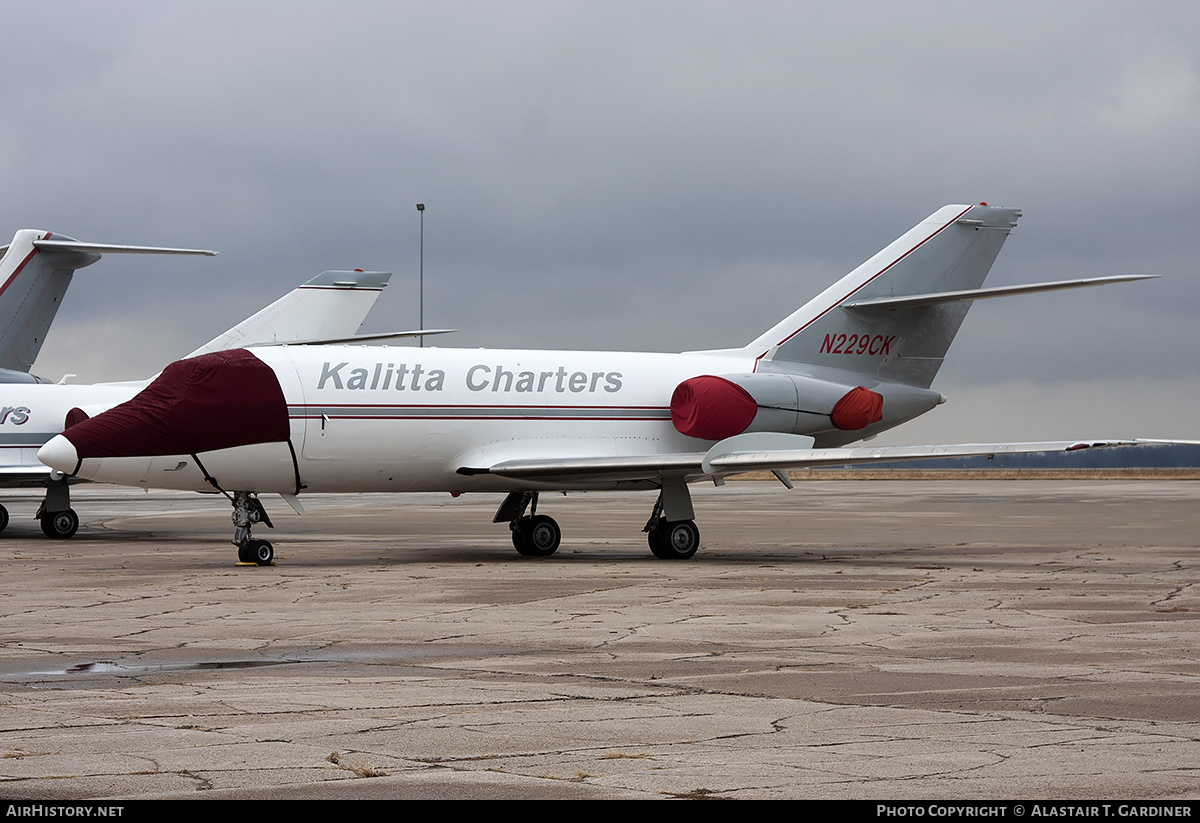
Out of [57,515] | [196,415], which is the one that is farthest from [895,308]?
[57,515]

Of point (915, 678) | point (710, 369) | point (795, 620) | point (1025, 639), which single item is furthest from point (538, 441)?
point (915, 678)

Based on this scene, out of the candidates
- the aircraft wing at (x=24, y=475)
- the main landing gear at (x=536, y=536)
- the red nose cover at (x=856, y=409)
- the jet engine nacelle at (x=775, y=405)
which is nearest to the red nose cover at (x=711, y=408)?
the jet engine nacelle at (x=775, y=405)

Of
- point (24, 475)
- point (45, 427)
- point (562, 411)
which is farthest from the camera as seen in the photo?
point (45, 427)

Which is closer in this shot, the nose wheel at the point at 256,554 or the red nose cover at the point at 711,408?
the nose wheel at the point at 256,554

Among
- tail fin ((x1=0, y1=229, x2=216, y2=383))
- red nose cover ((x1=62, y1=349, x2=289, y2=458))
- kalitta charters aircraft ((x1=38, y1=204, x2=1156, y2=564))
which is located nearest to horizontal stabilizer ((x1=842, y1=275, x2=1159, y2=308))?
kalitta charters aircraft ((x1=38, y1=204, x2=1156, y2=564))

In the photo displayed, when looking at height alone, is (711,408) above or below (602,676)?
above

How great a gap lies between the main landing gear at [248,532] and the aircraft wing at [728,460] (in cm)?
294

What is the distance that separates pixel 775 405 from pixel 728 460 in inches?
95.1

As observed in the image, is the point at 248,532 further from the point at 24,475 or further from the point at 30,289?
the point at 30,289

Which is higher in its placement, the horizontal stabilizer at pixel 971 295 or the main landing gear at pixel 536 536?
the horizontal stabilizer at pixel 971 295

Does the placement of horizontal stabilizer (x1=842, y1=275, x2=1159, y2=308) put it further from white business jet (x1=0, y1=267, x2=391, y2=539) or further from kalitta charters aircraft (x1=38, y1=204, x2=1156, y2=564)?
white business jet (x1=0, y1=267, x2=391, y2=539)

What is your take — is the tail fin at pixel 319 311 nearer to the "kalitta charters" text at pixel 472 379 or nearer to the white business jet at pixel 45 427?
the white business jet at pixel 45 427

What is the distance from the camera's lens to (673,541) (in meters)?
20.0

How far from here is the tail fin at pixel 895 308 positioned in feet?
73.0
